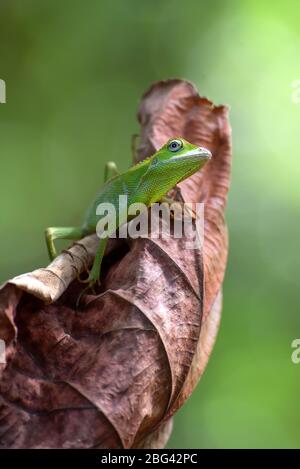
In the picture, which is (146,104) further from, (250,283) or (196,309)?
(250,283)

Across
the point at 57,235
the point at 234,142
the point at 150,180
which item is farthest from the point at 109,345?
the point at 234,142

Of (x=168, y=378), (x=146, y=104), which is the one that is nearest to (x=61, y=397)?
(x=168, y=378)

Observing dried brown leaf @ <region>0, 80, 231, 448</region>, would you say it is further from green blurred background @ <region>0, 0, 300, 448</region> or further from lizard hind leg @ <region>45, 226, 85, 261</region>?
green blurred background @ <region>0, 0, 300, 448</region>

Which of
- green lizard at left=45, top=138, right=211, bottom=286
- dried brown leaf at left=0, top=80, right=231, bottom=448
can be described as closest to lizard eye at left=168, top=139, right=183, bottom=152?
green lizard at left=45, top=138, right=211, bottom=286

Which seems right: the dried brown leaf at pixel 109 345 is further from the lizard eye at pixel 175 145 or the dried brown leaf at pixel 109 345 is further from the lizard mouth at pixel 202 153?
the lizard eye at pixel 175 145

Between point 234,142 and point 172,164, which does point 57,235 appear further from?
point 234,142

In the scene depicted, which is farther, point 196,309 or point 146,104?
point 146,104
